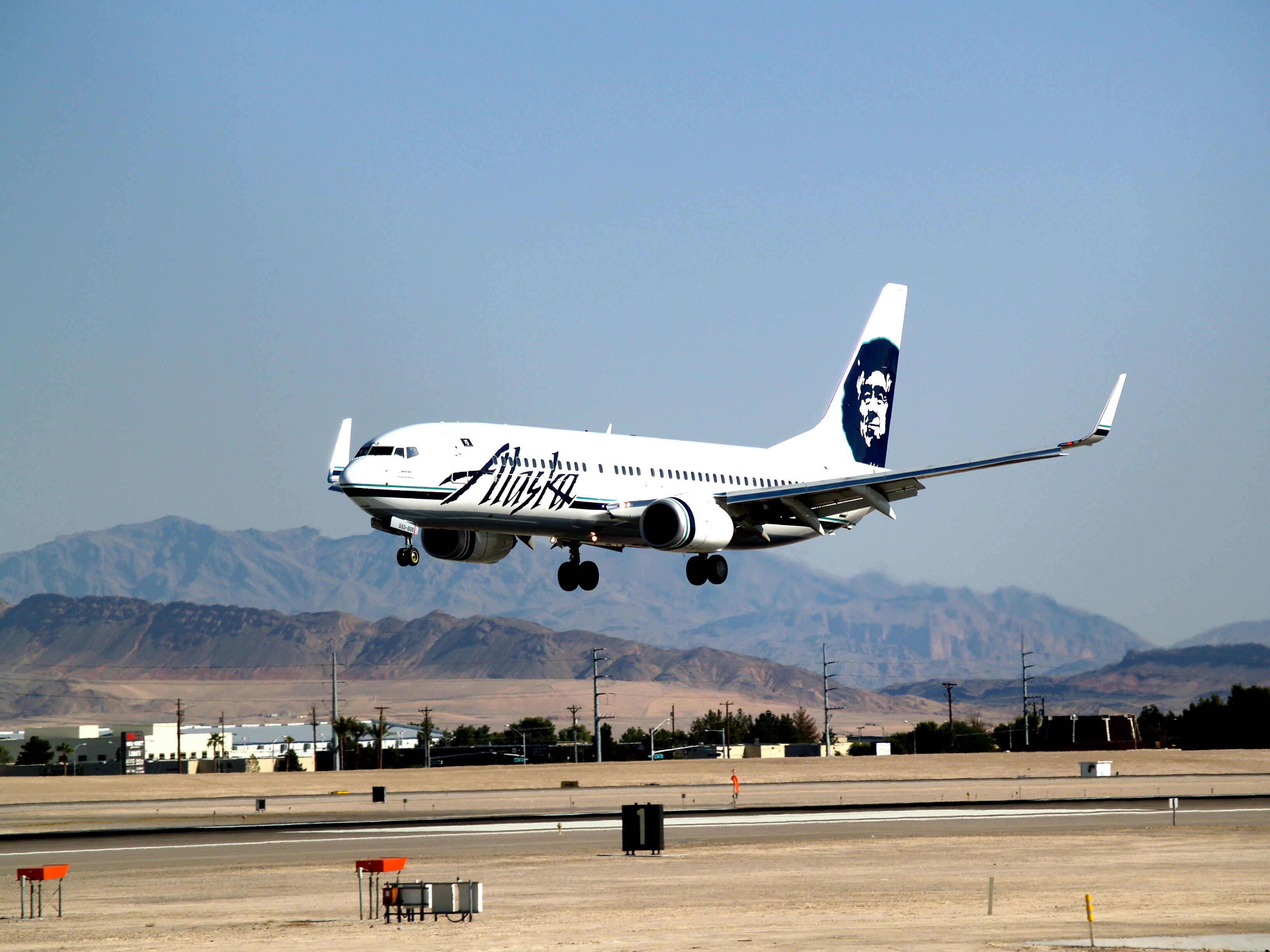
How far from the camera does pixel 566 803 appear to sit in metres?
85.6

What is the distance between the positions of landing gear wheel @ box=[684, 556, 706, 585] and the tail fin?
9950 mm

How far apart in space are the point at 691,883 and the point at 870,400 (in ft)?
117

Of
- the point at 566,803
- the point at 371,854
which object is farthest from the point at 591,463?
the point at 566,803

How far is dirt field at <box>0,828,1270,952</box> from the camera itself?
Answer: 3294 cm

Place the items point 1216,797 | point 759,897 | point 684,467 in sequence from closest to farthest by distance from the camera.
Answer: point 759,897
point 684,467
point 1216,797

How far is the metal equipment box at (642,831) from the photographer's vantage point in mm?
51062

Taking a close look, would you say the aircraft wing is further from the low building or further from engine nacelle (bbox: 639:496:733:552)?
the low building

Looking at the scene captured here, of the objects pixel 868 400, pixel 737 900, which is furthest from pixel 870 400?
pixel 737 900

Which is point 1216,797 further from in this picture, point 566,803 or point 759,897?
point 759,897

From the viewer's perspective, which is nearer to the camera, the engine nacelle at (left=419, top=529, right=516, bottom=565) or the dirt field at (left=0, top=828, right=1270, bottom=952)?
the dirt field at (left=0, top=828, right=1270, bottom=952)

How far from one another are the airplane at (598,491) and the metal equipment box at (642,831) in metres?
7.89

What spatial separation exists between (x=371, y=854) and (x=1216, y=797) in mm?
48677

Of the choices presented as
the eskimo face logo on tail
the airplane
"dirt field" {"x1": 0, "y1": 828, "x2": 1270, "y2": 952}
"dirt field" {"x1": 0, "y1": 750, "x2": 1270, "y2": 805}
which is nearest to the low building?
"dirt field" {"x1": 0, "y1": 750, "x2": 1270, "y2": 805}

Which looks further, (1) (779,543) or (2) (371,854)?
(1) (779,543)
